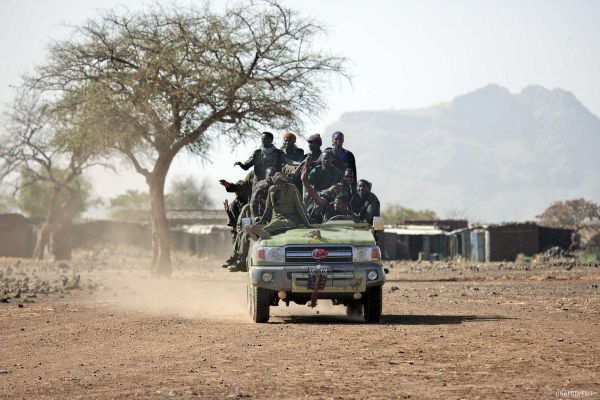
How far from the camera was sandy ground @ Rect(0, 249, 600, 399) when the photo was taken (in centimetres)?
938

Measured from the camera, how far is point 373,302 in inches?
632

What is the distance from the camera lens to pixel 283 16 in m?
36.1

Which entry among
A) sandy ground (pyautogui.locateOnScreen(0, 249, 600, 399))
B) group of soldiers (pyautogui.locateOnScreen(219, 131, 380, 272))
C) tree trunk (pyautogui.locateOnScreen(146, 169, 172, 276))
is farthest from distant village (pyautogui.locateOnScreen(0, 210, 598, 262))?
group of soldiers (pyautogui.locateOnScreen(219, 131, 380, 272))

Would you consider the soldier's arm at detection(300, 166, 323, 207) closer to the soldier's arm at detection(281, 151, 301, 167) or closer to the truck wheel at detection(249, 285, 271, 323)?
the soldier's arm at detection(281, 151, 301, 167)

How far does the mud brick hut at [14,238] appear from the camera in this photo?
67.4 meters

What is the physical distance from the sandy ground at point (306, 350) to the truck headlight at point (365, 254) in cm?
96

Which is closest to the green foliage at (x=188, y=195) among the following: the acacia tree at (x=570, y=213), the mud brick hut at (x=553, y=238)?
the acacia tree at (x=570, y=213)

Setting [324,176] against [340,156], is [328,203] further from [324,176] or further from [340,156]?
[340,156]

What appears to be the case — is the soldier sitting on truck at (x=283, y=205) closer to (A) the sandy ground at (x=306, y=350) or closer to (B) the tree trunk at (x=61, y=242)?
(A) the sandy ground at (x=306, y=350)

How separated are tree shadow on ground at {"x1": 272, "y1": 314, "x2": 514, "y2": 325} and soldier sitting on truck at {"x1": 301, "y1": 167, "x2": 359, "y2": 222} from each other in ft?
5.22

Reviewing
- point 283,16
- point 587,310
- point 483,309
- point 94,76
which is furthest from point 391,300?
point 94,76

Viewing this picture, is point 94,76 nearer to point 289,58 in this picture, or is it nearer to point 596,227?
point 289,58

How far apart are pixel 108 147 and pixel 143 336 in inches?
1030

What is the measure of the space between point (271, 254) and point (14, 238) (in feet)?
180
